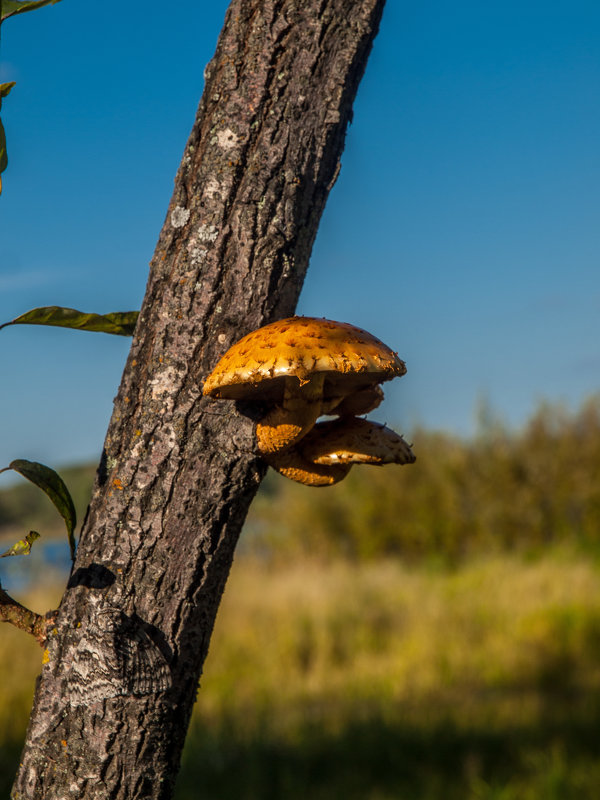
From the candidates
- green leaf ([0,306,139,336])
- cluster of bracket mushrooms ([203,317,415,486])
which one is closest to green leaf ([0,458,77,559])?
green leaf ([0,306,139,336])

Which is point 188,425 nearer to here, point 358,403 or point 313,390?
point 313,390

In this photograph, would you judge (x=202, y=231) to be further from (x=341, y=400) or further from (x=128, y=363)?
(x=341, y=400)

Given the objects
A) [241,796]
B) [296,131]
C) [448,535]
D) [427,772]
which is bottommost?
[241,796]

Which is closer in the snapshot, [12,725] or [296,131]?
[296,131]

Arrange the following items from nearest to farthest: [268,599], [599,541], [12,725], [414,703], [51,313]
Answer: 1. [51,313]
2. [12,725]
3. [414,703]
4. [268,599]
5. [599,541]

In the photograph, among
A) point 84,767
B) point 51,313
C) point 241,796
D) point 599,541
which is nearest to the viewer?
point 84,767

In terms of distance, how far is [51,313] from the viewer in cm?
143

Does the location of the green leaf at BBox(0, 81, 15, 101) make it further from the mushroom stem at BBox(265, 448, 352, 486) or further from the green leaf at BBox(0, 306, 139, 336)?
the mushroom stem at BBox(265, 448, 352, 486)

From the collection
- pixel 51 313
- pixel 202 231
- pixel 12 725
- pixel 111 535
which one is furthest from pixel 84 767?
pixel 12 725

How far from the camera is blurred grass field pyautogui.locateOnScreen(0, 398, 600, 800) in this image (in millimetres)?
5094

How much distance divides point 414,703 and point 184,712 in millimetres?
5224

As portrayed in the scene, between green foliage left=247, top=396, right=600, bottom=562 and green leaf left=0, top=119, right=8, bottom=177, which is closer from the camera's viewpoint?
green leaf left=0, top=119, right=8, bottom=177

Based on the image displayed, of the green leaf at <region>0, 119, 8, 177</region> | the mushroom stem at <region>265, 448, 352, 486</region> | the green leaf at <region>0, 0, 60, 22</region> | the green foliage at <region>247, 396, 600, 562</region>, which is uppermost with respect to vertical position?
the green foliage at <region>247, 396, 600, 562</region>

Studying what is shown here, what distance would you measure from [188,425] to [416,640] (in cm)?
689
